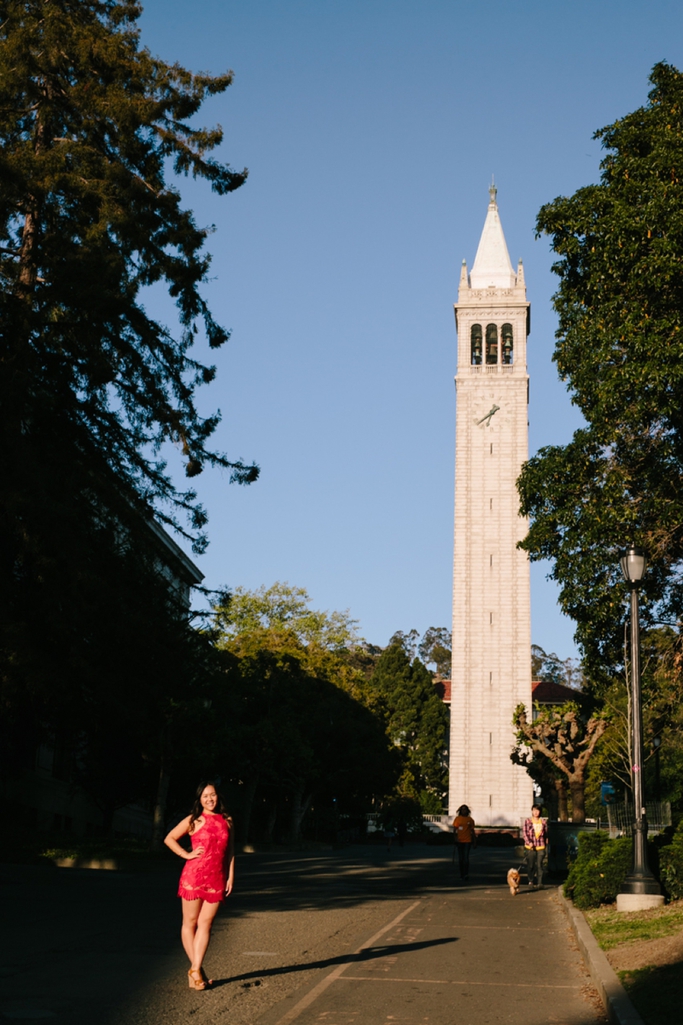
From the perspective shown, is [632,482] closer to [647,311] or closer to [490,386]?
[647,311]

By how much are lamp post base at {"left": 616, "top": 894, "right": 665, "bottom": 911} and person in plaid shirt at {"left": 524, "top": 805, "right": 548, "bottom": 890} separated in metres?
6.48

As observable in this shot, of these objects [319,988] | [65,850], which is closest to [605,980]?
[319,988]

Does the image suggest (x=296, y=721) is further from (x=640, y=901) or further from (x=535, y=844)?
(x=640, y=901)

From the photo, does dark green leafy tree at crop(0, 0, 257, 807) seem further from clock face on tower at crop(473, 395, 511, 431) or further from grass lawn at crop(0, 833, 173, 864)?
clock face on tower at crop(473, 395, 511, 431)

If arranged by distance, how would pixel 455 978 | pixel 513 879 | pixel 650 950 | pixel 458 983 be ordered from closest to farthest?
pixel 458 983
pixel 455 978
pixel 650 950
pixel 513 879

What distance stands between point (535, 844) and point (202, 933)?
14902 millimetres

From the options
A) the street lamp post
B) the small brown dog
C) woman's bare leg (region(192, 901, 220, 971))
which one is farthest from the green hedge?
woman's bare leg (region(192, 901, 220, 971))

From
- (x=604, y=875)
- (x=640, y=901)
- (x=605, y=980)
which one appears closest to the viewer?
(x=605, y=980)

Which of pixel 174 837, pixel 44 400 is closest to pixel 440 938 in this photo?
pixel 174 837

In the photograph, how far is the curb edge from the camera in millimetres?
7692

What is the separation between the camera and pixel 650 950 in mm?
10555

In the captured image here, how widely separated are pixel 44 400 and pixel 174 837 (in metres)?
14.9

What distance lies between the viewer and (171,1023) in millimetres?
7414

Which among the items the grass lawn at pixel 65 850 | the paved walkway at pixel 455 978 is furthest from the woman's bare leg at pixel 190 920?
the grass lawn at pixel 65 850
